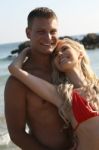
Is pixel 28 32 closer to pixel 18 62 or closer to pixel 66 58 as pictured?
pixel 18 62

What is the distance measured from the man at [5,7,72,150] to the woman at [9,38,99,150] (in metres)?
0.06

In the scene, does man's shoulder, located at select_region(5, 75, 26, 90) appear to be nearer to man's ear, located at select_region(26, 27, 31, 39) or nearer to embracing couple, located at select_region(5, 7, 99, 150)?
embracing couple, located at select_region(5, 7, 99, 150)

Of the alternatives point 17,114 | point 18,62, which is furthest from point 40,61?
point 17,114

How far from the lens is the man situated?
3.79 m

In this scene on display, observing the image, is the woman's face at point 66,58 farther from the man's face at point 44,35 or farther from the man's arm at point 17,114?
the man's arm at point 17,114

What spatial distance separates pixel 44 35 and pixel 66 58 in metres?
0.24

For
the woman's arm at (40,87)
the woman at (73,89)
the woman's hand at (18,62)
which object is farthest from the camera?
the woman's hand at (18,62)

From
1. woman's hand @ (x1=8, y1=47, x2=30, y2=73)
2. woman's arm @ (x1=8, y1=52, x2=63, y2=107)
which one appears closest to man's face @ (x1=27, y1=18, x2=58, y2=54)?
woman's hand @ (x1=8, y1=47, x2=30, y2=73)

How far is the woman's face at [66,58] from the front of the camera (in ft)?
12.7

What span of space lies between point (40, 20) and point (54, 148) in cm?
95

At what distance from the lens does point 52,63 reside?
396 cm

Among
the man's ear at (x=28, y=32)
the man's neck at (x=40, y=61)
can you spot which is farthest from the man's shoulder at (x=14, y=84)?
the man's ear at (x=28, y=32)

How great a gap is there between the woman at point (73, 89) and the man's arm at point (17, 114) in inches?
3.1

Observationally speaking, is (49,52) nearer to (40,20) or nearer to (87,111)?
(40,20)
